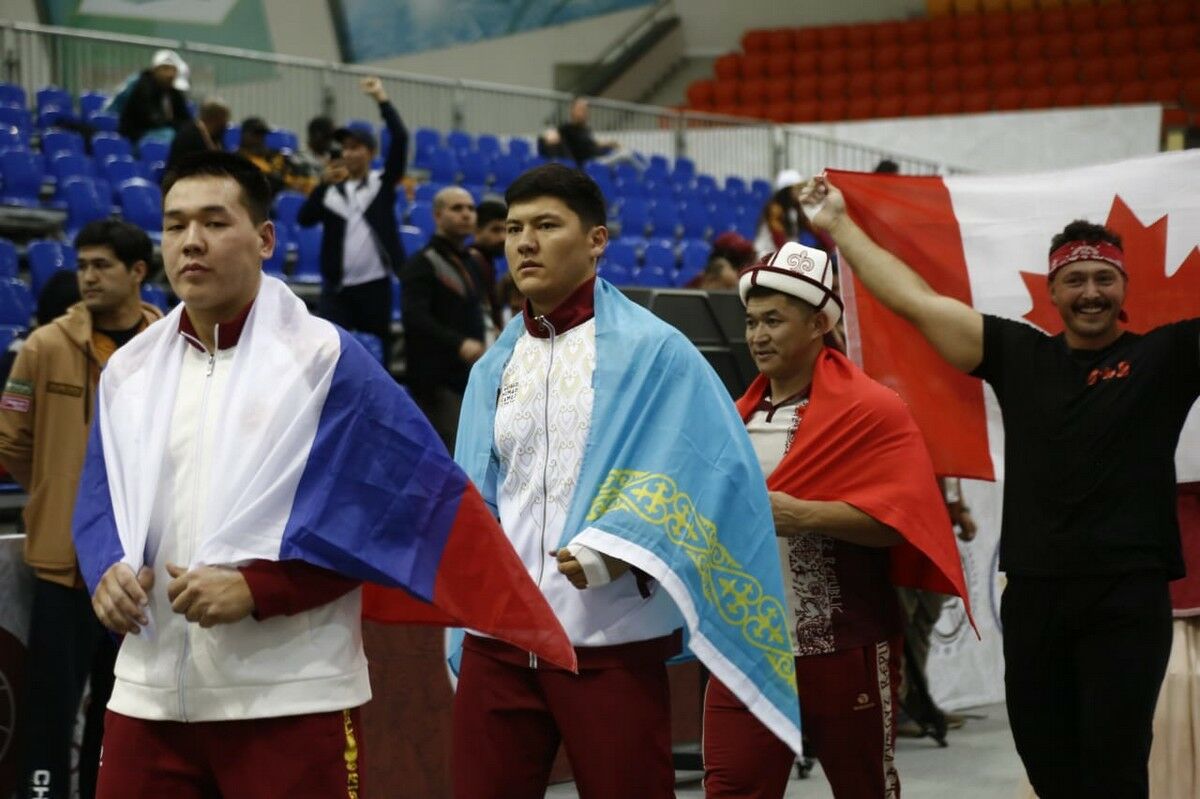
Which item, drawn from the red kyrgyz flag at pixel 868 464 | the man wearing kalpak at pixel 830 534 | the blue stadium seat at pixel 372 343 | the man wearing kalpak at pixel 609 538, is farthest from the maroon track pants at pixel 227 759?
the blue stadium seat at pixel 372 343

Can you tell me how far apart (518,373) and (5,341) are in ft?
15.7

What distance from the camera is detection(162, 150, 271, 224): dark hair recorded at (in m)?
2.97

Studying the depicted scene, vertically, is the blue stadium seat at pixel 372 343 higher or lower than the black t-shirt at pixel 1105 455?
higher

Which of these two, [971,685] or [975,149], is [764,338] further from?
[975,149]

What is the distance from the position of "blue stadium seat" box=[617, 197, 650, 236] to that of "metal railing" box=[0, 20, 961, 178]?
2.06 m

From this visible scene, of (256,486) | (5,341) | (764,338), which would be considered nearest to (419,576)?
(256,486)

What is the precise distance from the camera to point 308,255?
449 inches

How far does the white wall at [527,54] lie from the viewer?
22.4 metres

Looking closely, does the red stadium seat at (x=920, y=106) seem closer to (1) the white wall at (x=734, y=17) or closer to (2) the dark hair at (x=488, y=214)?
(1) the white wall at (x=734, y=17)

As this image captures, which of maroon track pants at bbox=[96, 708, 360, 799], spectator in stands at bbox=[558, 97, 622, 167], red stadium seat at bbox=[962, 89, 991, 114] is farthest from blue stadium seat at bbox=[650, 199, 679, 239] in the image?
maroon track pants at bbox=[96, 708, 360, 799]

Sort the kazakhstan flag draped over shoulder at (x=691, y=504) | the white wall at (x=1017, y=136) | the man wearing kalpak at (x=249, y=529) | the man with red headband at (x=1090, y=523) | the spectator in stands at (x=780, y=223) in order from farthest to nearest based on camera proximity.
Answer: the white wall at (x=1017, y=136) → the spectator in stands at (x=780, y=223) → the man with red headband at (x=1090, y=523) → the kazakhstan flag draped over shoulder at (x=691, y=504) → the man wearing kalpak at (x=249, y=529)

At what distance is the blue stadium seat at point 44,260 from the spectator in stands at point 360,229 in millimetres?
1560

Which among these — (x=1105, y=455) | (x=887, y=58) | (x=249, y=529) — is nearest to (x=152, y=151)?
(x=1105, y=455)

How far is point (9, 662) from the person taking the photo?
4.76 metres
